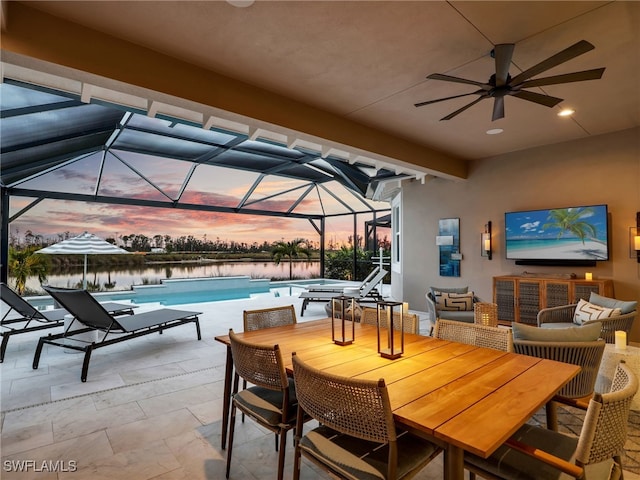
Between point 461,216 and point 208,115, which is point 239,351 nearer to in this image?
point 208,115

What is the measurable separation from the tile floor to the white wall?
3.27 meters

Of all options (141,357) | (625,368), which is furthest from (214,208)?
(625,368)

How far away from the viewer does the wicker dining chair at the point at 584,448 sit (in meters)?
1.23

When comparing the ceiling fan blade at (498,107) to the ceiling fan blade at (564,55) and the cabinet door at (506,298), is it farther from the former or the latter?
the cabinet door at (506,298)

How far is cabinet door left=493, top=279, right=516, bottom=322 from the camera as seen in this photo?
550 cm

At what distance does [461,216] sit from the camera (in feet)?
22.0

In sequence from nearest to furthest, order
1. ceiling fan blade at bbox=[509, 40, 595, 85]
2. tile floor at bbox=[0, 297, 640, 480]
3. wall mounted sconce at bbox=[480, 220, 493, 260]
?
tile floor at bbox=[0, 297, 640, 480]
ceiling fan blade at bbox=[509, 40, 595, 85]
wall mounted sconce at bbox=[480, 220, 493, 260]

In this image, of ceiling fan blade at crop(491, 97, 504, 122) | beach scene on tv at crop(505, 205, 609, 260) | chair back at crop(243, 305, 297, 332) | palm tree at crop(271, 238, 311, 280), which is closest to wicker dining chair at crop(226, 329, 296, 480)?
chair back at crop(243, 305, 297, 332)

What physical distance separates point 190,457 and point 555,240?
5.74 metres

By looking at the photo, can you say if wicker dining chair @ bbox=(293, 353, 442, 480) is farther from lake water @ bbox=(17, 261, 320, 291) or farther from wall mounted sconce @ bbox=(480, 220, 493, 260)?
lake water @ bbox=(17, 261, 320, 291)

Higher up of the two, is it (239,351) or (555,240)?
(555,240)

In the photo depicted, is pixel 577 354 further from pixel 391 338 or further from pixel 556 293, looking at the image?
pixel 556 293

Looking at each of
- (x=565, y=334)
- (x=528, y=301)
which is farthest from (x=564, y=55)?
(x=528, y=301)

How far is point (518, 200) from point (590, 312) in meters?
2.61
